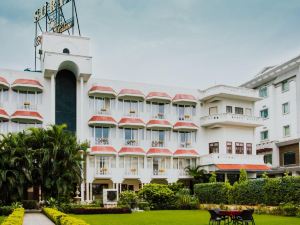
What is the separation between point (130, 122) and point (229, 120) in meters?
9.19

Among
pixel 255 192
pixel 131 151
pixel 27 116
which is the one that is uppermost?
pixel 27 116

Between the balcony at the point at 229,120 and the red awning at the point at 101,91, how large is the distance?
942cm

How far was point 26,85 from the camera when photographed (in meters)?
39.7

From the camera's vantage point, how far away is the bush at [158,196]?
3731 cm

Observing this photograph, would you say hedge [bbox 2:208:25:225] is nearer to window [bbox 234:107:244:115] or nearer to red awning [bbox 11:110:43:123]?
red awning [bbox 11:110:43:123]

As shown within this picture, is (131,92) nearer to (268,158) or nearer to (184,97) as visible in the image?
(184,97)

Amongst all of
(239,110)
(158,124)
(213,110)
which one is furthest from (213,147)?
(158,124)

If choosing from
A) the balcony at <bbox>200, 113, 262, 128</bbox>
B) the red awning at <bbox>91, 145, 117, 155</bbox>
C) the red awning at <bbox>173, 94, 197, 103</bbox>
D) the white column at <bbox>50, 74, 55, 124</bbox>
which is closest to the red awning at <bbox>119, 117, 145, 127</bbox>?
the red awning at <bbox>91, 145, 117, 155</bbox>

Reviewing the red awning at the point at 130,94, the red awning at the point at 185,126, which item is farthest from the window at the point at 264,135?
the red awning at the point at 130,94

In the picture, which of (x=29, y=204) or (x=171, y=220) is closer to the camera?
(x=171, y=220)

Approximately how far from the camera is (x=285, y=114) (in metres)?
50.8

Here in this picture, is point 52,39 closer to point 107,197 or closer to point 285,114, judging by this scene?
point 107,197

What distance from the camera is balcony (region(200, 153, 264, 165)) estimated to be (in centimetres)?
4384

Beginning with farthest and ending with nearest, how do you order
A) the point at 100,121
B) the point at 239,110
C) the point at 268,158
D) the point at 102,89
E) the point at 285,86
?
the point at 268,158, the point at 285,86, the point at 239,110, the point at 102,89, the point at 100,121
